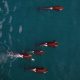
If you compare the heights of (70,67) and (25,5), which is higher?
(25,5)

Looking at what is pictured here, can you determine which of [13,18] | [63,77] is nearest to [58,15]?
[13,18]

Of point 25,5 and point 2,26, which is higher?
point 25,5

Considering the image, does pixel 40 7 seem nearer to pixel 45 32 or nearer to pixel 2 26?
pixel 45 32

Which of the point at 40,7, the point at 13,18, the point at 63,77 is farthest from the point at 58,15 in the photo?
the point at 63,77

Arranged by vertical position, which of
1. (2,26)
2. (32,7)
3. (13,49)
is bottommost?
(13,49)

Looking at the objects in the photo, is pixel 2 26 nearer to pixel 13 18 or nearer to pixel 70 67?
pixel 13 18

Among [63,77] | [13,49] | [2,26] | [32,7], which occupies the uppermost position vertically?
[32,7]
